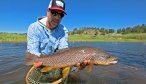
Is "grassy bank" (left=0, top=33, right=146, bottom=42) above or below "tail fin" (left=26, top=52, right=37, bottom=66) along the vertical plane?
below

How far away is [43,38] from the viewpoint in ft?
21.5

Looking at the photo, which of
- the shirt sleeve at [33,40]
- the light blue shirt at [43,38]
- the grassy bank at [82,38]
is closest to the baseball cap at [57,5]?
the light blue shirt at [43,38]

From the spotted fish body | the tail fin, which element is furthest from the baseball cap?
the tail fin

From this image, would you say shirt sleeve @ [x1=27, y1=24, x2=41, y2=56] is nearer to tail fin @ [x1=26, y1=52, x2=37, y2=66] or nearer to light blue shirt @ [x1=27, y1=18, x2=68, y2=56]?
light blue shirt @ [x1=27, y1=18, x2=68, y2=56]

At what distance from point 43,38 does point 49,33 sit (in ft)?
0.68

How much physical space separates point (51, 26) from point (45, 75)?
139cm

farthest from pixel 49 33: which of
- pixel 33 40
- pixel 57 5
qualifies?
pixel 57 5

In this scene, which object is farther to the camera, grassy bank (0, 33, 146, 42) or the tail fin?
grassy bank (0, 33, 146, 42)

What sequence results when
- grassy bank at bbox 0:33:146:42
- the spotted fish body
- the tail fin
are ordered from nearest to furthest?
the spotted fish body
the tail fin
grassy bank at bbox 0:33:146:42

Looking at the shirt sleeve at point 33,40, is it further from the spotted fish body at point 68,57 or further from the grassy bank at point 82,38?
the grassy bank at point 82,38

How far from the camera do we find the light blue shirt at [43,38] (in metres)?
6.33

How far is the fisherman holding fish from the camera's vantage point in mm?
6211

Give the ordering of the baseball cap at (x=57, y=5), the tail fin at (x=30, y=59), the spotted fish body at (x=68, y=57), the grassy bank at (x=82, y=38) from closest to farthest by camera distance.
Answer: the spotted fish body at (x=68, y=57), the tail fin at (x=30, y=59), the baseball cap at (x=57, y=5), the grassy bank at (x=82, y=38)

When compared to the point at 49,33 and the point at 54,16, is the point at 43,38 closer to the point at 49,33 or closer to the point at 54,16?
the point at 49,33
